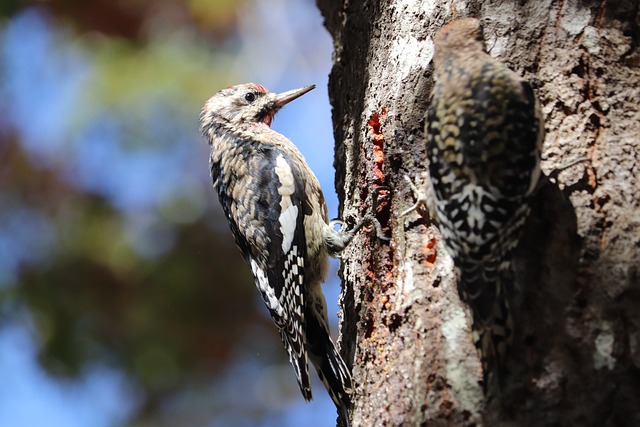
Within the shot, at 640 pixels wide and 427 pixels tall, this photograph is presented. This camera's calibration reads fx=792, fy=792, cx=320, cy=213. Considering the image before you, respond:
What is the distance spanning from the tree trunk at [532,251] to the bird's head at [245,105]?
4.96 feet

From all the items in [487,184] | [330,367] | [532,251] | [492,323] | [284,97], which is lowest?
[330,367]

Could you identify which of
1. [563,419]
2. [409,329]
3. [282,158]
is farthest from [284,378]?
[563,419]

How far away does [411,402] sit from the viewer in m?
2.70

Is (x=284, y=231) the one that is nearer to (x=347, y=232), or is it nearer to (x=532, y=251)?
(x=347, y=232)

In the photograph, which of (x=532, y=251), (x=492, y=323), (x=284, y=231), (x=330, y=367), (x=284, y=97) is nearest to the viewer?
(x=492, y=323)

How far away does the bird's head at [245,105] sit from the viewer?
494 centimetres

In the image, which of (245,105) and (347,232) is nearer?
(347,232)

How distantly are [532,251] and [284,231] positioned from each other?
5.61ft

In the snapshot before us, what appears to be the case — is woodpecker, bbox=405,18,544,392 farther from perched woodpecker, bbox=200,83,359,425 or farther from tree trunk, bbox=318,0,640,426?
perched woodpecker, bbox=200,83,359,425

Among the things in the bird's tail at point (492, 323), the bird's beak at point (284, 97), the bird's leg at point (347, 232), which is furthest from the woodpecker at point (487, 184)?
the bird's beak at point (284, 97)

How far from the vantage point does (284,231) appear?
13.4 feet

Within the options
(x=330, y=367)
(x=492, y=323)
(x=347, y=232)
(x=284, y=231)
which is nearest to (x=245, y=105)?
(x=284, y=231)

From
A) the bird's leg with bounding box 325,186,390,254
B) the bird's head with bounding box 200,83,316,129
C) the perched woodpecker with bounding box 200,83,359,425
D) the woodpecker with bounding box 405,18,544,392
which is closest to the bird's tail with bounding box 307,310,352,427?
the perched woodpecker with bounding box 200,83,359,425

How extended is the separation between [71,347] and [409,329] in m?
3.79
